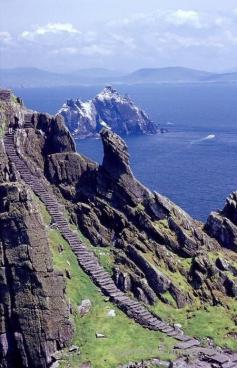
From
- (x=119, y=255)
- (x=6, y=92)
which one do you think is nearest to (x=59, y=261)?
(x=119, y=255)

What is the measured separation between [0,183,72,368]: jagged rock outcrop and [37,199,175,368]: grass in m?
2.30

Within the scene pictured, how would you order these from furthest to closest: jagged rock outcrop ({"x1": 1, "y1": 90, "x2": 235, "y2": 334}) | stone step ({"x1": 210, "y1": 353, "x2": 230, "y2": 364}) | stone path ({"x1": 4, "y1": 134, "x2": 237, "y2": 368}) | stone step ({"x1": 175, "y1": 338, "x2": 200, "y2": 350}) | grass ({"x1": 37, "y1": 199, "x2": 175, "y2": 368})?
jagged rock outcrop ({"x1": 1, "y1": 90, "x2": 235, "y2": 334}) < stone path ({"x1": 4, "y1": 134, "x2": 237, "y2": 368}) < stone step ({"x1": 175, "y1": 338, "x2": 200, "y2": 350}) < stone step ({"x1": 210, "y1": 353, "x2": 230, "y2": 364}) < grass ({"x1": 37, "y1": 199, "x2": 175, "y2": 368})

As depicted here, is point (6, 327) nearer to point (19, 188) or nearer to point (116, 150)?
point (19, 188)

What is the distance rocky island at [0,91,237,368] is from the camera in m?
66.3

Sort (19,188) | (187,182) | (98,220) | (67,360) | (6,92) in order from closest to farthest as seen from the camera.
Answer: (67,360) → (19,188) → (98,220) → (6,92) → (187,182)

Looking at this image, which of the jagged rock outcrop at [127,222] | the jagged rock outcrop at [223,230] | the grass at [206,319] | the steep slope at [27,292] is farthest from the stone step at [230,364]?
the jagged rock outcrop at [223,230]

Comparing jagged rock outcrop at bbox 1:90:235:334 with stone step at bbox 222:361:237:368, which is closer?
stone step at bbox 222:361:237:368

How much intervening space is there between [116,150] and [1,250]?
80.0 feet

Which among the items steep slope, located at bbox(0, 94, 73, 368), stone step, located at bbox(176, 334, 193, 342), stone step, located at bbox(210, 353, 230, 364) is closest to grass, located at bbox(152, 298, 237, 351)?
stone step, located at bbox(176, 334, 193, 342)

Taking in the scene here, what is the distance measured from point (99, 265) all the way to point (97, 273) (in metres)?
1.62

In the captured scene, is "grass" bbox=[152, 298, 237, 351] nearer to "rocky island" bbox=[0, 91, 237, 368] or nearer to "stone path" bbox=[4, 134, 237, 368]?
"rocky island" bbox=[0, 91, 237, 368]

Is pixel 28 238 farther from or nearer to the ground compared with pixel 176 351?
farther from the ground

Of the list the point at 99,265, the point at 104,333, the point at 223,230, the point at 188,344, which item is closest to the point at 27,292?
the point at 104,333

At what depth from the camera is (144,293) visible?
74.6 m
